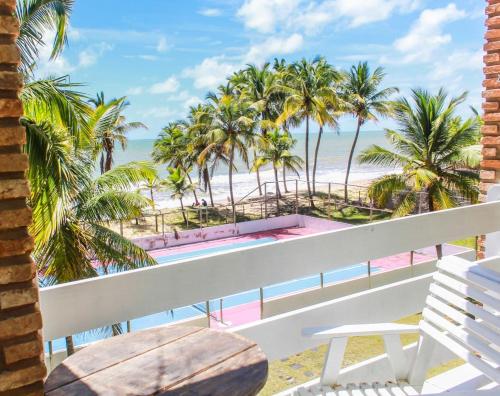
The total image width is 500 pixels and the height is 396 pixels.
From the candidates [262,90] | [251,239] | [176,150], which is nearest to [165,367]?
[251,239]

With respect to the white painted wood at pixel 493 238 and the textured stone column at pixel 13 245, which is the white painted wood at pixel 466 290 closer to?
the white painted wood at pixel 493 238

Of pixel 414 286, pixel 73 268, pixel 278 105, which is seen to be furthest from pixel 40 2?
pixel 278 105

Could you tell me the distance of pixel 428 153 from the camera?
1423cm

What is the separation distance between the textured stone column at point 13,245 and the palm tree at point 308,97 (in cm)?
2549

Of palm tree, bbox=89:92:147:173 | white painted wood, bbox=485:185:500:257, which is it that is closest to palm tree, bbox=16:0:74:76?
palm tree, bbox=89:92:147:173

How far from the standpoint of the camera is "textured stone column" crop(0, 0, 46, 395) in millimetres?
1293

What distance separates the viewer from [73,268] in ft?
27.5

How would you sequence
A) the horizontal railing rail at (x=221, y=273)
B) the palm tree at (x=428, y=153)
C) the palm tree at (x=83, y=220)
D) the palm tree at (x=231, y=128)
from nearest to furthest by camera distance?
the horizontal railing rail at (x=221, y=273), the palm tree at (x=83, y=220), the palm tree at (x=428, y=153), the palm tree at (x=231, y=128)

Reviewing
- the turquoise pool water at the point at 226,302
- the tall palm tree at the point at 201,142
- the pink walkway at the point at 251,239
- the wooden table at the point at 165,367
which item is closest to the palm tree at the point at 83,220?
the turquoise pool water at the point at 226,302

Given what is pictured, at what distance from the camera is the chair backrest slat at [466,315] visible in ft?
6.06

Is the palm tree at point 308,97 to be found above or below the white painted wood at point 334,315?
above

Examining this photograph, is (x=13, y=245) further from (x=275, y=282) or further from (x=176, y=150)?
(x=176, y=150)

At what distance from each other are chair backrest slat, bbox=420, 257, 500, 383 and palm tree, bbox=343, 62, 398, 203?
27.4 m

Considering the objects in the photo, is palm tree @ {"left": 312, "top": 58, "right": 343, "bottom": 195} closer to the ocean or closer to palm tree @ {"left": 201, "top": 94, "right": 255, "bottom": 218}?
the ocean
